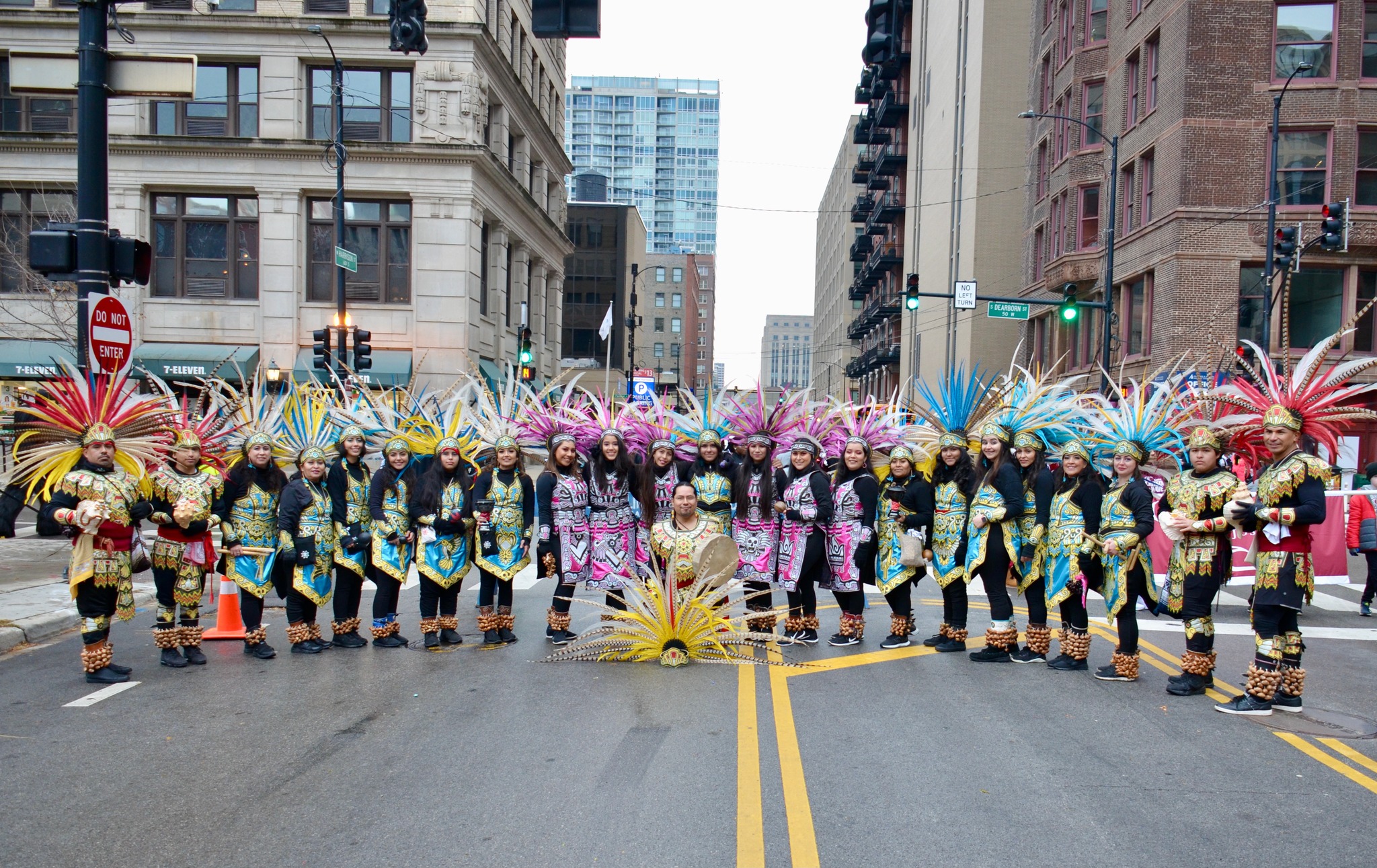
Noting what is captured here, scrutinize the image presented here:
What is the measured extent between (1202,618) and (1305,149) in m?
22.0

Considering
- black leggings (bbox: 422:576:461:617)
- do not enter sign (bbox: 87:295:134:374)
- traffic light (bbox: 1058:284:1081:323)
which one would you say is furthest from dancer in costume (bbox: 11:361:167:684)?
traffic light (bbox: 1058:284:1081:323)

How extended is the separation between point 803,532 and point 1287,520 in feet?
11.6

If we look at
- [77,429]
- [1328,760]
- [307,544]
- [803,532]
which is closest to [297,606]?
[307,544]

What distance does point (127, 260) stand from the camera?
8.56 meters

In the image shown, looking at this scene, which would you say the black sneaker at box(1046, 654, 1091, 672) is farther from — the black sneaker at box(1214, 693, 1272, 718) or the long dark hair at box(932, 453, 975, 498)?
the long dark hair at box(932, 453, 975, 498)

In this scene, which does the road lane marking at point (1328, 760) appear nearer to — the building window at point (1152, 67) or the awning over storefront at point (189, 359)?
the building window at point (1152, 67)

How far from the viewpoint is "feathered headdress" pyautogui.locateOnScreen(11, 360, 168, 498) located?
274 inches

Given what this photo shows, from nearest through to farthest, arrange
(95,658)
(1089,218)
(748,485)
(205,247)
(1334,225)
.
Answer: (95,658) < (748,485) < (1334,225) < (205,247) < (1089,218)

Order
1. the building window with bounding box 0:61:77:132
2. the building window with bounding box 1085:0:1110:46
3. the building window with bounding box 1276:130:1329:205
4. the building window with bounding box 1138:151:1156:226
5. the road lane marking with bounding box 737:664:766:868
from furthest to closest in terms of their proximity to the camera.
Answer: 1. the building window with bounding box 1085:0:1110:46
2. the building window with bounding box 0:61:77:132
3. the building window with bounding box 1138:151:1156:226
4. the building window with bounding box 1276:130:1329:205
5. the road lane marking with bounding box 737:664:766:868

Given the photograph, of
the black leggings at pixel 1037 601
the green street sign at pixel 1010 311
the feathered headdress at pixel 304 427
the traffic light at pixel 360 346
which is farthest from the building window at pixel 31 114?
the black leggings at pixel 1037 601

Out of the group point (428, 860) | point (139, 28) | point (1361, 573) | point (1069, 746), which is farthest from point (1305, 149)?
point (139, 28)

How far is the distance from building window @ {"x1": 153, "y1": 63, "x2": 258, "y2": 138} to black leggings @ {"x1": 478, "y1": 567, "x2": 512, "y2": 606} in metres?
23.6

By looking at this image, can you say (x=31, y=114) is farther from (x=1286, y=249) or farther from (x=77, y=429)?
(x=1286, y=249)

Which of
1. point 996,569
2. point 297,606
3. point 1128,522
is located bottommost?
point 297,606
